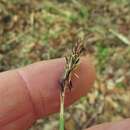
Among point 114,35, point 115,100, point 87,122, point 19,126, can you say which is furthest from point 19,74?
point 114,35

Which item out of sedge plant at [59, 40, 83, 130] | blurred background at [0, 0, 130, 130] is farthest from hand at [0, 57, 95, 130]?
blurred background at [0, 0, 130, 130]

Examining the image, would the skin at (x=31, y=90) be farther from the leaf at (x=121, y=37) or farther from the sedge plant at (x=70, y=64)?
the leaf at (x=121, y=37)

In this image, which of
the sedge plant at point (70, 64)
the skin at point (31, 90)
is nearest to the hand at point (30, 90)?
the skin at point (31, 90)

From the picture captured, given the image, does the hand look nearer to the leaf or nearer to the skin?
the skin

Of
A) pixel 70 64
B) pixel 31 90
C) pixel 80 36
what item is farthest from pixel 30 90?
pixel 80 36

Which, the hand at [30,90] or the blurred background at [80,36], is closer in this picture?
the hand at [30,90]

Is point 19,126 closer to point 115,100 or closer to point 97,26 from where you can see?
point 115,100
